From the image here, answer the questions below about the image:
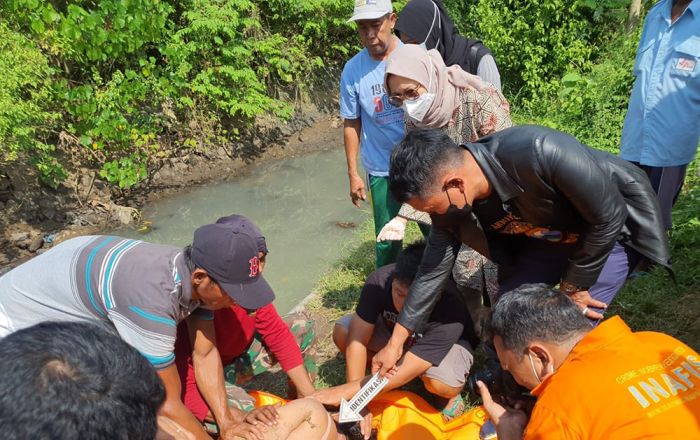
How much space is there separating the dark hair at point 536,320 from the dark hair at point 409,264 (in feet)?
2.70

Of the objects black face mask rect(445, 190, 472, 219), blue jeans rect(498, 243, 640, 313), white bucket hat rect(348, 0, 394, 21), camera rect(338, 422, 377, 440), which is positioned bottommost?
camera rect(338, 422, 377, 440)

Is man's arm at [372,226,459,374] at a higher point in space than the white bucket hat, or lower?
lower

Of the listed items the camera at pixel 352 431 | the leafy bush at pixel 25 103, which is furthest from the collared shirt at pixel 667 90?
the leafy bush at pixel 25 103

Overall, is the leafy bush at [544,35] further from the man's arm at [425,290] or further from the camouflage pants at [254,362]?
the man's arm at [425,290]

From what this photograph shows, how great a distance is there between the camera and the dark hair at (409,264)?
2621 millimetres

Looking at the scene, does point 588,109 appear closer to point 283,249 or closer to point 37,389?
point 283,249

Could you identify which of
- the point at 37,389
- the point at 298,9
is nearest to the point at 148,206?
the point at 298,9

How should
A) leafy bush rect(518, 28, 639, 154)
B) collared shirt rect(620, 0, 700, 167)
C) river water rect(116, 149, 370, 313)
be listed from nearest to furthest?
collared shirt rect(620, 0, 700, 167), river water rect(116, 149, 370, 313), leafy bush rect(518, 28, 639, 154)

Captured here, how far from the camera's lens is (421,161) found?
1.91m

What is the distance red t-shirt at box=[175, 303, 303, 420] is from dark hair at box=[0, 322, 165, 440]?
A: 1644mm

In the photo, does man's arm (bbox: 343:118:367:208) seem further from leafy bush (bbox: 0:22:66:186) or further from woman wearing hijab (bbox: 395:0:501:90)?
leafy bush (bbox: 0:22:66:186)

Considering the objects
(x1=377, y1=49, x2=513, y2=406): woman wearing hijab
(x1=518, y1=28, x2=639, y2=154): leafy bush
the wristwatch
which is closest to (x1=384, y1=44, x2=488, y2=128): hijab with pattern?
(x1=377, y1=49, x2=513, y2=406): woman wearing hijab

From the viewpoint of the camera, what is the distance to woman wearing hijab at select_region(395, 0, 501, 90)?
10.9ft

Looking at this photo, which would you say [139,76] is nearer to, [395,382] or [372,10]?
[372,10]
